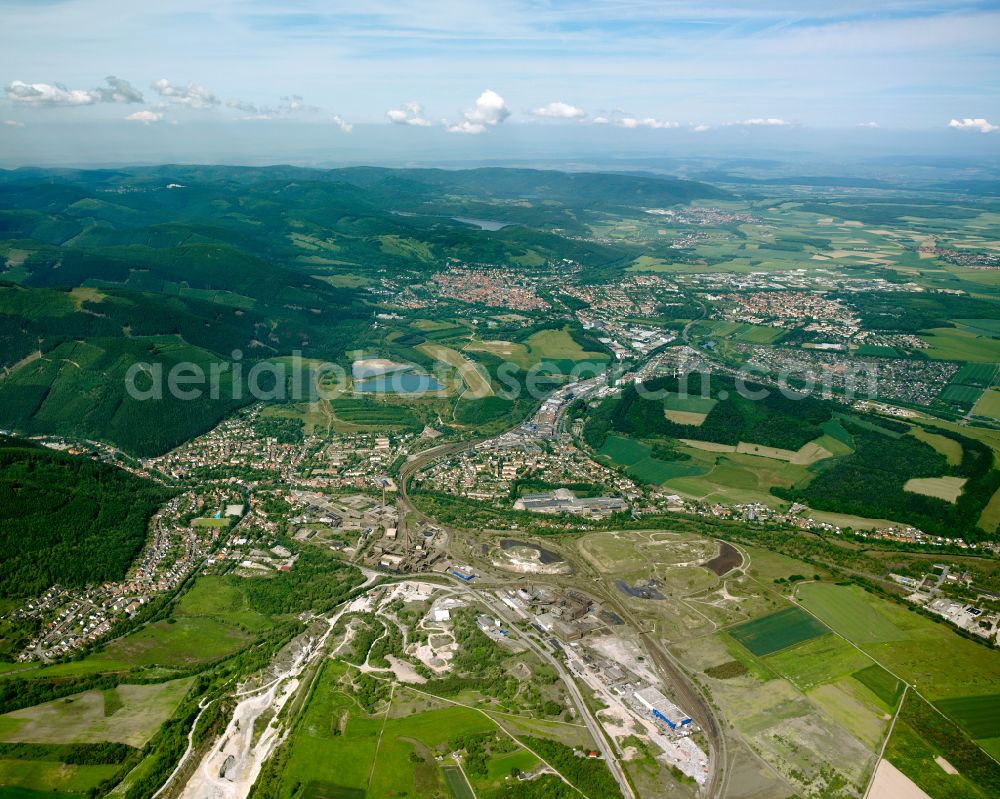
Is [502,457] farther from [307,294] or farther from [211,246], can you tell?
[211,246]

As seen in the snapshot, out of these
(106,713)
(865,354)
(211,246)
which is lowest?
(106,713)

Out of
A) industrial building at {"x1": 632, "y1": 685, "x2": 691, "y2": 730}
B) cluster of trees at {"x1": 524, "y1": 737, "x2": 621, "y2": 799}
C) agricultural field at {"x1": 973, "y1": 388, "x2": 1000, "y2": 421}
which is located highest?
agricultural field at {"x1": 973, "y1": 388, "x2": 1000, "y2": 421}

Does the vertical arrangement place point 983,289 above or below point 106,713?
→ above

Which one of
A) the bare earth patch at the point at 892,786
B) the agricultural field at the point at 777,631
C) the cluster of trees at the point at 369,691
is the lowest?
the bare earth patch at the point at 892,786

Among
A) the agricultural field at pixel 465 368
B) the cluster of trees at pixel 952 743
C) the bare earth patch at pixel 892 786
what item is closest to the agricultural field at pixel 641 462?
the agricultural field at pixel 465 368

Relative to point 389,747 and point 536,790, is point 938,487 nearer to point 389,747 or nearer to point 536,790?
point 536,790

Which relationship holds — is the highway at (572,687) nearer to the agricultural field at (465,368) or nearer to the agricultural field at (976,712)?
the agricultural field at (976,712)

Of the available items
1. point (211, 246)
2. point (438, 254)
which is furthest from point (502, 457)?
point (438, 254)

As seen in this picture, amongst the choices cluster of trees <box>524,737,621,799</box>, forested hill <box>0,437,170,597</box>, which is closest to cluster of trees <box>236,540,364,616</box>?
forested hill <box>0,437,170,597</box>

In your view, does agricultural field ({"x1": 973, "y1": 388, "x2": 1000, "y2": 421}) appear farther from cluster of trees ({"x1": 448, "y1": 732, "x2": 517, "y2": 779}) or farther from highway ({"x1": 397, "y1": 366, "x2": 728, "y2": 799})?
cluster of trees ({"x1": 448, "y1": 732, "x2": 517, "y2": 779})
